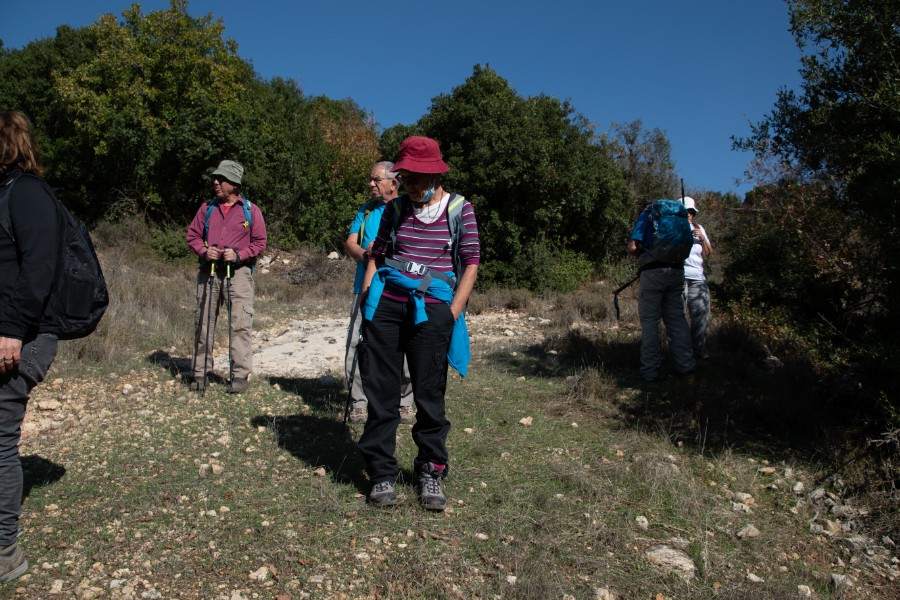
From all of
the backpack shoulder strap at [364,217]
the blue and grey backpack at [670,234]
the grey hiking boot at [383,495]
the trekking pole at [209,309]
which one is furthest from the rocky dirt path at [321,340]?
the grey hiking boot at [383,495]

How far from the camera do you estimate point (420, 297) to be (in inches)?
135

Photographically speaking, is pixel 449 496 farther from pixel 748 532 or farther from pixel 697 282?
pixel 697 282

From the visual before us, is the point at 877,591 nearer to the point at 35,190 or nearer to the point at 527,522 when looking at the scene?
the point at 527,522

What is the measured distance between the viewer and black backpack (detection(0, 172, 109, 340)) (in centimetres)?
291

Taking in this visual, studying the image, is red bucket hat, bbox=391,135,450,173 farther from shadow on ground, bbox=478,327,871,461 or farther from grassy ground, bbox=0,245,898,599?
shadow on ground, bbox=478,327,871,461

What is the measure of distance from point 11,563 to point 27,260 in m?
1.32

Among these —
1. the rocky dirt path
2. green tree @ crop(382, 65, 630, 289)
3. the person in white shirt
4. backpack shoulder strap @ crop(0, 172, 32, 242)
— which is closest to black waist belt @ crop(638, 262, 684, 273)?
the person in white shirt

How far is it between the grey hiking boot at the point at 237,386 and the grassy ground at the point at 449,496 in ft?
0.30

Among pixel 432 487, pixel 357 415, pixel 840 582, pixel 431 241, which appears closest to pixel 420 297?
pixel 431 241

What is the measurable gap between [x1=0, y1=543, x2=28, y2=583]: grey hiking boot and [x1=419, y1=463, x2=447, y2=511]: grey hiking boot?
6.14ft

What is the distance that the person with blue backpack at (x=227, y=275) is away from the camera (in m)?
5.66

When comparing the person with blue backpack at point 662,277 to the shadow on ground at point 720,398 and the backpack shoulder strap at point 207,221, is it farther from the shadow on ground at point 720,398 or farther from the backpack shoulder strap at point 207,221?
the backpack shoulder strap at point 207,221

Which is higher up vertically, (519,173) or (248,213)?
(519,173)

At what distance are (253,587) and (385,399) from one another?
111cm
